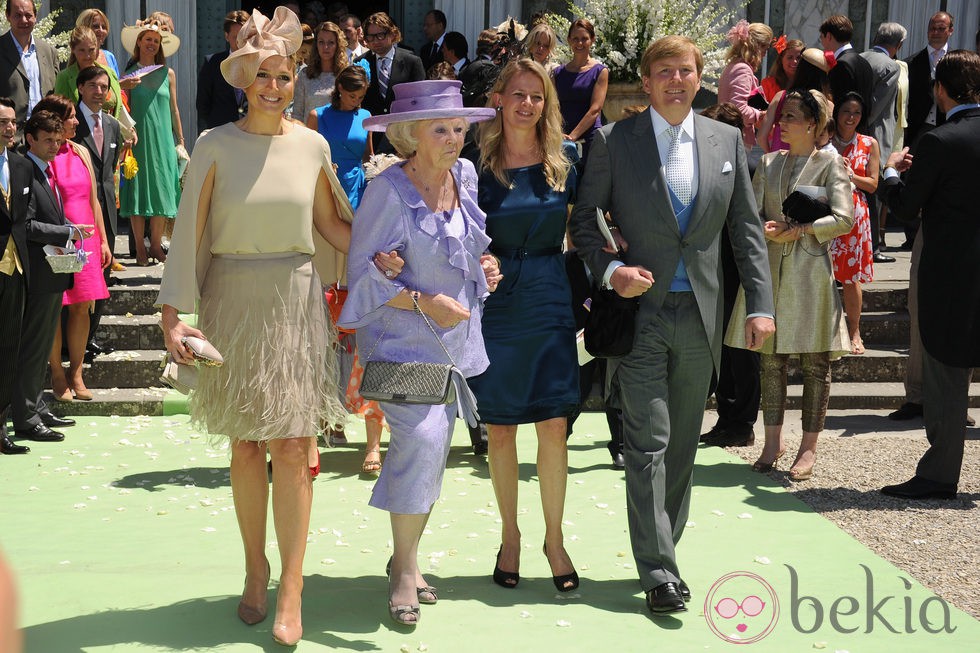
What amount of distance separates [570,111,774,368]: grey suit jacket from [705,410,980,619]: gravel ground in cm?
137

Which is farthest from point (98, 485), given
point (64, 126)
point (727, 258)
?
point (727, 258)

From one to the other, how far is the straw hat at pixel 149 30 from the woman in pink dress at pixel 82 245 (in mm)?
2636

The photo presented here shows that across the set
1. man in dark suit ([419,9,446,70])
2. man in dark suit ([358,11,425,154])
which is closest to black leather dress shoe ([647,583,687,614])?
man in dark suit ([358,11,425,154])

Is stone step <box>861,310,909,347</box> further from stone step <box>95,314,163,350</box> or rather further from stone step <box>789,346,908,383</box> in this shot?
stone step <box>95,314,163,350</box>

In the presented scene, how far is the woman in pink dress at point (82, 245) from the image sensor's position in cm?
777

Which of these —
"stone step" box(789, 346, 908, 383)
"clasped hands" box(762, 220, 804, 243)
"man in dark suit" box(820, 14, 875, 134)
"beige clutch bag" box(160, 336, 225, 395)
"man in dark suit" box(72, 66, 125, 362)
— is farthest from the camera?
"man in dark suit" box(820, 14, 875, 134)

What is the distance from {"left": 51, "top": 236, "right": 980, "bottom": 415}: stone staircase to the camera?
325 inches

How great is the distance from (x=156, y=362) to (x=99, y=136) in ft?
6.60

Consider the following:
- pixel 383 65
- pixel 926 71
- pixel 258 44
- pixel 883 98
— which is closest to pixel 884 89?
pixel 883 98

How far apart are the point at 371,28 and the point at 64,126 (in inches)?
136

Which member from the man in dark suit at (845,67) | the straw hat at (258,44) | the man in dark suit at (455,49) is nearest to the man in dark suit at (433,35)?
the man in dark suit at (455,49)

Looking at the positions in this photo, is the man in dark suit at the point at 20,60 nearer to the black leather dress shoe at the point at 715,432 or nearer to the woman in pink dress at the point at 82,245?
the woman in pink dress at the point at 82,245

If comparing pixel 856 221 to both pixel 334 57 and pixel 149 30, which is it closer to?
pixel 334 57

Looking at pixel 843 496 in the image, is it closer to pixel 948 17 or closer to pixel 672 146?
pixel 672 146
